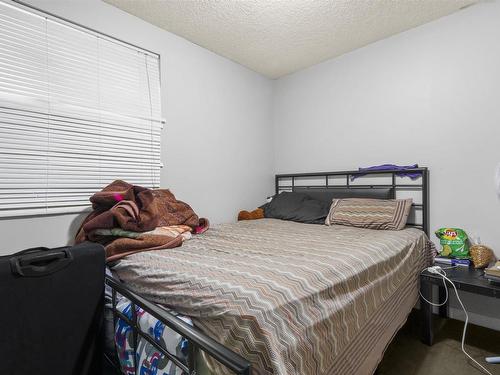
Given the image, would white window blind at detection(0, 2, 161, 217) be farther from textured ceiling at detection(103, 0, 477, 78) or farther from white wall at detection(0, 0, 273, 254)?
textured ceiling at detection(103, 0, 477, 78)

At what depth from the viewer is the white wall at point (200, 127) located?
6.16ft

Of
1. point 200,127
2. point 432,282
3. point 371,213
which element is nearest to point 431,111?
point 371,213

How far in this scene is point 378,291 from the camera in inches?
54.5

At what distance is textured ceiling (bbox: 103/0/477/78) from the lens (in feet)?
6.82

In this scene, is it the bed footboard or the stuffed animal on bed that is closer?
the bed footboard

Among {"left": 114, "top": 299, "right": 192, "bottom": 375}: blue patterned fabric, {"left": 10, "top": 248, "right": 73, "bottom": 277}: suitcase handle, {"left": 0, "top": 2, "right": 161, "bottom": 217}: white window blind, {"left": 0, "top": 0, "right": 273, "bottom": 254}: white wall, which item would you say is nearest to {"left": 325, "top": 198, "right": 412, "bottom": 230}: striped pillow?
{"left": 0, "top": 0, "right": 273, "bottom": 254}: white wall

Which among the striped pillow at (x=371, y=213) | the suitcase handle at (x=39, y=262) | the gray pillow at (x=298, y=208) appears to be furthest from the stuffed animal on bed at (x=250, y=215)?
the suitcase handle at (x=39, y=262)

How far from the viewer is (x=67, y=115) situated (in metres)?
1.87

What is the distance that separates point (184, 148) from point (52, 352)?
6.03 ft

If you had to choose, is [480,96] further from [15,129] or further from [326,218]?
[15,129]

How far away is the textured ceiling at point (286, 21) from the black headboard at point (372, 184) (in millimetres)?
1269

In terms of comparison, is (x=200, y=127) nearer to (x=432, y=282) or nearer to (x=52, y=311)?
(x=52, y=311)

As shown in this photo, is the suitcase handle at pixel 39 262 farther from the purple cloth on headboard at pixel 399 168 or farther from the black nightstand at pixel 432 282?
the purple cloth on headboard at pixel 399 168

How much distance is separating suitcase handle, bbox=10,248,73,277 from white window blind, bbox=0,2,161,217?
2.79 feet
